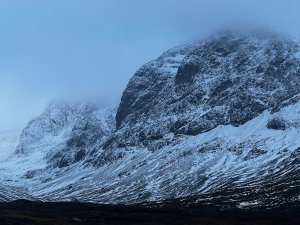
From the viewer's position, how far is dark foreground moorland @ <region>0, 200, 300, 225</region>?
14825 cm

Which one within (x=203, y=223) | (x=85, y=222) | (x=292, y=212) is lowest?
(x=292, y=212)

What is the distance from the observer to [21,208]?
18562 centimetres

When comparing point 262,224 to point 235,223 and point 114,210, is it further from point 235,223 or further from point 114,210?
point 114,210

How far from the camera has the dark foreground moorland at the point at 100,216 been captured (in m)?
148

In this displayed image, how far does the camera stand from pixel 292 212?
19588cm

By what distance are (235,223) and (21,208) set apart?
Answer: 6849 centimetres

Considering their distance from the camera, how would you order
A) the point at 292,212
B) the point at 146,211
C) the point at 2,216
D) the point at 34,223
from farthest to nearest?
the point at 292,212 → the point at 146,211 → the point at 2,216 → the point at 34,223

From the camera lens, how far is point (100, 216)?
529 feet

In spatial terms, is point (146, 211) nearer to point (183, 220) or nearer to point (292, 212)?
point (183, 220)

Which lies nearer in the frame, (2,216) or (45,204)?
(2,216)

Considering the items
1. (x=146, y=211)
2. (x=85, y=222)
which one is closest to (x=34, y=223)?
(x=85, y=222)

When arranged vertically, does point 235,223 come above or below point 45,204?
below

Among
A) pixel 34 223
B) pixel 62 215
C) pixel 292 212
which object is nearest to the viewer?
pixel 34 223

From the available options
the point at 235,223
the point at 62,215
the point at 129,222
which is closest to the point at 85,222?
the point at 129,222
